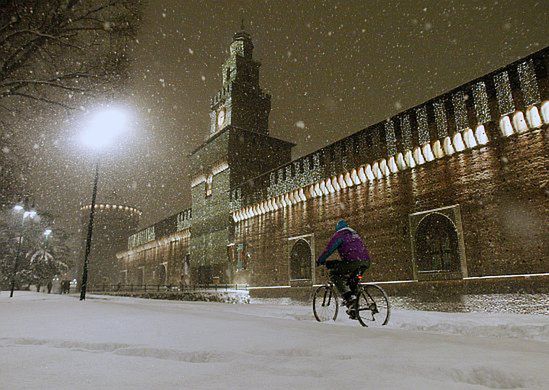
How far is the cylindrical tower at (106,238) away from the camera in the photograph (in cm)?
4788

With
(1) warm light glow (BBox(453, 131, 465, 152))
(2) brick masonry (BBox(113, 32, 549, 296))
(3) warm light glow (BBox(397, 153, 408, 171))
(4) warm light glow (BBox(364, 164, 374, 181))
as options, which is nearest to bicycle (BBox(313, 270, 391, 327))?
(2) brick masonry (BBox(113, 32, 549, 296))

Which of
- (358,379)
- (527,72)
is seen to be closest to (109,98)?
(358,379)

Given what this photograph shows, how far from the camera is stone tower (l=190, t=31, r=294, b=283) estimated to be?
2559cm

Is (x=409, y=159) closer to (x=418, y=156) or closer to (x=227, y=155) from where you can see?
(x=418, y=156)

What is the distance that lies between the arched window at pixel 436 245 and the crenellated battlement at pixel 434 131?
2.21 m

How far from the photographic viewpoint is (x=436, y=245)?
12.3 m

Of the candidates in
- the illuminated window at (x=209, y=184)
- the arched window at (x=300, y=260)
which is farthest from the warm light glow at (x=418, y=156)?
the illuminated window at (x=209, y=184)

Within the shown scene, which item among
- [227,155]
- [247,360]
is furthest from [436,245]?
[227,155]

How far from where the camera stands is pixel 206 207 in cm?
2766

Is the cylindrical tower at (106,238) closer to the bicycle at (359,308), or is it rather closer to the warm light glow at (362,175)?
the warm light glow at (362,175)

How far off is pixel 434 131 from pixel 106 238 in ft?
155

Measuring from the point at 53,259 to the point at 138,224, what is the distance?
16.5 m

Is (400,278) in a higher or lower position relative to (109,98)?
lower

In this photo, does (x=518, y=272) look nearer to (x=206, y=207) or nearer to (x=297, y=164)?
(x=297, y=164)
